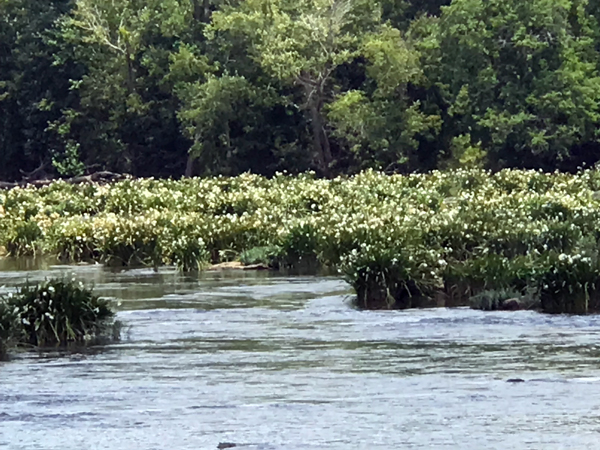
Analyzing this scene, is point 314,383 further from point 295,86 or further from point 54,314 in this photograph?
point 295,86

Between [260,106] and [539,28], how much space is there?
11.2 m

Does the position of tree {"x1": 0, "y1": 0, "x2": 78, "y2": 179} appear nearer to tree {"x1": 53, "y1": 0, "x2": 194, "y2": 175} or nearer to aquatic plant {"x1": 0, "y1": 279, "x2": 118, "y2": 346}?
tree {"x1": 53, "y1": 0, "x2": 194, "y2": 175}

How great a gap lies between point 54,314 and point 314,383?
4525 millimetres

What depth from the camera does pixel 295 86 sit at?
65.1 metres

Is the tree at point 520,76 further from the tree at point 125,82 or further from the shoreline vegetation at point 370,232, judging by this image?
the shoreline vegetation at point 370,232

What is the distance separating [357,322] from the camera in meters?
19.4

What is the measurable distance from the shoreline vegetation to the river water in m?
0.84

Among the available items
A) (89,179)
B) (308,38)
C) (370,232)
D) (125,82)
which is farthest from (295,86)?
(370,232)

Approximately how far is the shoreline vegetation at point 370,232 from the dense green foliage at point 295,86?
12920 mm

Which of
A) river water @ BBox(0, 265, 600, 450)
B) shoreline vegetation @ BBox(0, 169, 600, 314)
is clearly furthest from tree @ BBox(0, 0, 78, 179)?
river water @ BBox(0, 265, 600, 450)

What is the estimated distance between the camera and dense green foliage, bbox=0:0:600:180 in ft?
195

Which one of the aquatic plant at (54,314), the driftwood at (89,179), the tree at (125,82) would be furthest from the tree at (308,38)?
the aquatic plant at (54,314)

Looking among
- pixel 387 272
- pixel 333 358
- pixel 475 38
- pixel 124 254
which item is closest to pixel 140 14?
pixel 475 38

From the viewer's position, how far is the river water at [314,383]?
37.9ft
